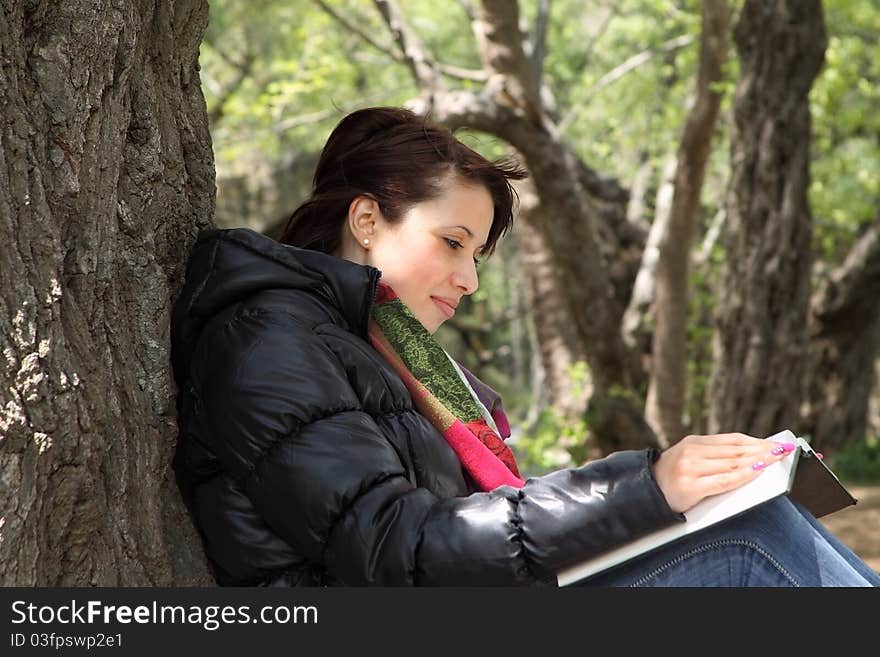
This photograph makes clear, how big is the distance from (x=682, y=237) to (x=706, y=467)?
18.1 feet

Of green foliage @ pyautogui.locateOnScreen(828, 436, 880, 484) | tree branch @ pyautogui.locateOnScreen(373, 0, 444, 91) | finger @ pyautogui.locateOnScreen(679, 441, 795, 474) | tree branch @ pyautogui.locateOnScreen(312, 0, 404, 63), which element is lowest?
green foliage @ pyautogui.locateOnScreen(828, 436, 880, 484)

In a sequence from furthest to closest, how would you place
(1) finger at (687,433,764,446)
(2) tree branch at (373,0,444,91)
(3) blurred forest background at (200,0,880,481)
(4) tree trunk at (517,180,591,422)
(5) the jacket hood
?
(4) tree trunk at (517,180,591,422) < (3) blurred forest background at (200,0,880,481) < (2) tree branch at (373,0,444,91) < (5) the jacket hood < (1) finger at (687,433,764,446)

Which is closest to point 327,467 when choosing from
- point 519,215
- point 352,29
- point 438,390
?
point 438,390

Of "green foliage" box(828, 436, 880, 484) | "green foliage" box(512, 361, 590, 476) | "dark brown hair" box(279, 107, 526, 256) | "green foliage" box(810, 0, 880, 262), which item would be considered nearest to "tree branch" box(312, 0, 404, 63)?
"green foliage" box(512, 361, 590, 476)

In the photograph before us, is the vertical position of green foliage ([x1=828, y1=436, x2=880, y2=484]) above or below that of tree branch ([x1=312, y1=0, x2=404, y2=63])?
below

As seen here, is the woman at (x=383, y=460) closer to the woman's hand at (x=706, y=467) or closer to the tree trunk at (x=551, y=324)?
the woman's hand at (x=706, y=467)

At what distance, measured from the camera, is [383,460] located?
1.96 meters

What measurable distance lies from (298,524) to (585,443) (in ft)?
18.6

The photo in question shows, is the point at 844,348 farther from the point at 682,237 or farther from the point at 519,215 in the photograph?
the point at 519,215

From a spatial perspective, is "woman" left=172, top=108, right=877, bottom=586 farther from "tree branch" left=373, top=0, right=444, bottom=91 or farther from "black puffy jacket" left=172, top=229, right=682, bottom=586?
"tree branch" left=373, top=0, right=444, bottom=91

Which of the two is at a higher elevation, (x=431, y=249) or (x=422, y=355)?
(x=431, y=249)

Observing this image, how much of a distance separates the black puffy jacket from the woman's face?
0.27m

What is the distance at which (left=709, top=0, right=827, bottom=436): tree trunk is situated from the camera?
22.4ft

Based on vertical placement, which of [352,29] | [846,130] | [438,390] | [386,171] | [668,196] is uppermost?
[846,130]
